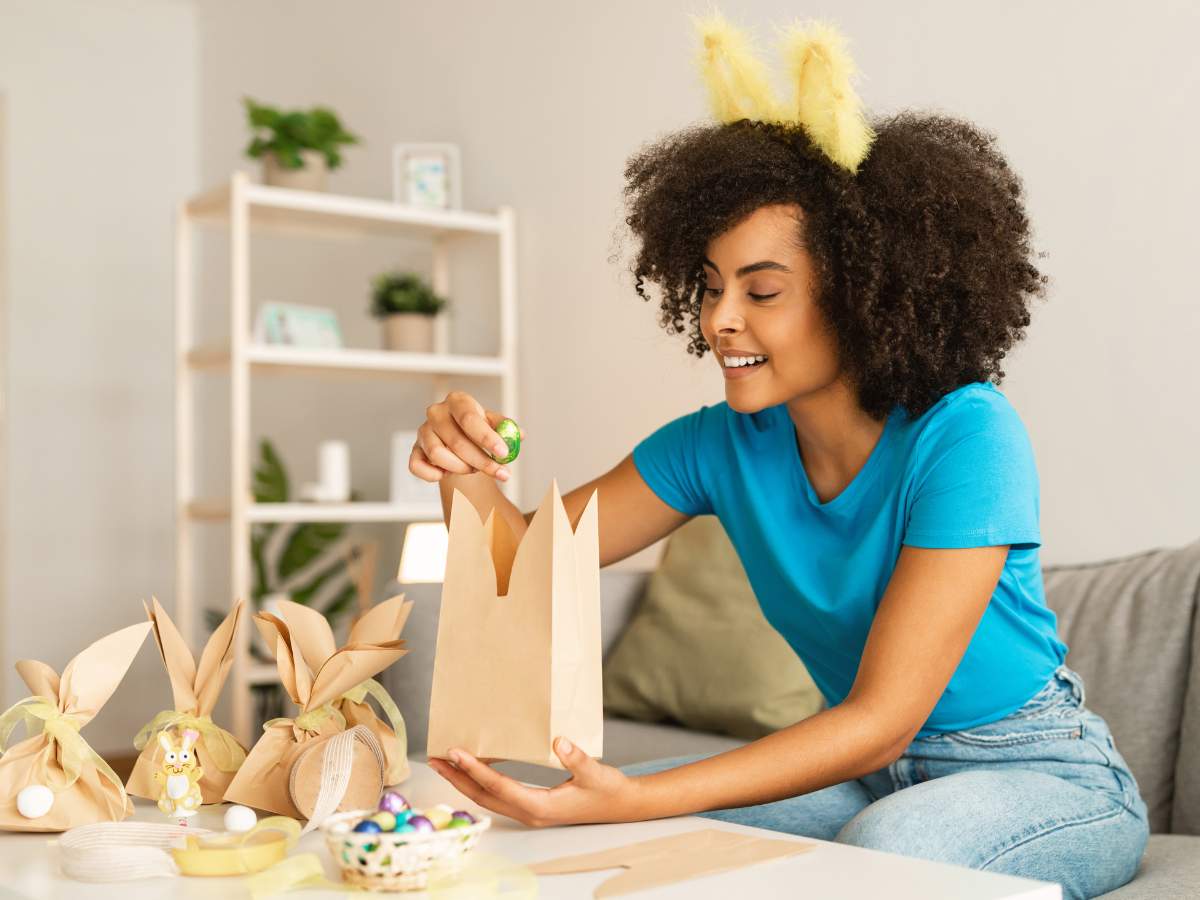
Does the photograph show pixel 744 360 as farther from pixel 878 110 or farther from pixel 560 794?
pixel 878 110

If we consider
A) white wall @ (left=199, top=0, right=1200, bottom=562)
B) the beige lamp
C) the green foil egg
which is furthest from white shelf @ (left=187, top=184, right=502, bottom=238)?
the green foil egg

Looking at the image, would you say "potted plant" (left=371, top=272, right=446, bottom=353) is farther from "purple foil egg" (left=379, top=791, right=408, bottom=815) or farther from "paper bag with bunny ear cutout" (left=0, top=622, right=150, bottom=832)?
"purple foil egg" (left=379, top=791, right=408, bottom=815)

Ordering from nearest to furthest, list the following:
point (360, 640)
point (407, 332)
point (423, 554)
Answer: point (360, 640) < point (423, 554) < point (407, 332)

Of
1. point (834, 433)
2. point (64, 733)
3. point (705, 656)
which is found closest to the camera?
point (64, 733)

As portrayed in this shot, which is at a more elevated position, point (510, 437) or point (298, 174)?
point (298, 174)

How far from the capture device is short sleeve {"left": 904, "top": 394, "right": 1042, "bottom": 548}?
3.85 ft

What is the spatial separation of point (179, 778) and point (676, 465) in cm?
68

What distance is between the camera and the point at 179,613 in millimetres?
3447

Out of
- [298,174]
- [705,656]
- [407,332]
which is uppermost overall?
[298,174]

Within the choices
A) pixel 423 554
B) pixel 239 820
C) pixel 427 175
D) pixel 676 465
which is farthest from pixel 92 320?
pixel 239 820

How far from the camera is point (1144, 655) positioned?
180 centimetres

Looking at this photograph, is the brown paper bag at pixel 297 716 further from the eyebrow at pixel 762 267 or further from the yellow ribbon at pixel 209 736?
the eyebrow at pixel 762 267

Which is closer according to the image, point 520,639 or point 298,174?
point 520,639

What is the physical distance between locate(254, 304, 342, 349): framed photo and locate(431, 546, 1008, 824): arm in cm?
241
